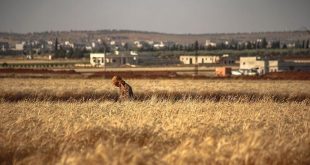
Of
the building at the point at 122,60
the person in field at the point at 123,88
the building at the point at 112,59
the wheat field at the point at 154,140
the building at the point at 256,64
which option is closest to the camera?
the wheat field at the point at 154,140

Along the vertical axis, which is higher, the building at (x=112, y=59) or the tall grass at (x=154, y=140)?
the tall grass at (x=154, y=140)

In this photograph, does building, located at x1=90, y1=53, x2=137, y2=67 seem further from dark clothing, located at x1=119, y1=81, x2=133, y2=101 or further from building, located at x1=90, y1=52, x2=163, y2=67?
dark clothing, located at x1=119, y1=81, x2=133, y2=101

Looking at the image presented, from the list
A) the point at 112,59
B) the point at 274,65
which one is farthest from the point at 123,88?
the point at 112,59

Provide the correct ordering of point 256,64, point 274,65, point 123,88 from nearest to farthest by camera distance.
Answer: point 123,88 → point 274,65 → point 256,64

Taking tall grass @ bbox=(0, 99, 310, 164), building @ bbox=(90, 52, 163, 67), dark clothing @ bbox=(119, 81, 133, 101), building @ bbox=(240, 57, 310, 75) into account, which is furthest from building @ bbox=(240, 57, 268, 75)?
tall grass @ bbox=(0, 99, 310, 164)

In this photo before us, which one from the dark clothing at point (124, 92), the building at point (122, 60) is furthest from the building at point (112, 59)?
the dark clothing at point (124, 92)

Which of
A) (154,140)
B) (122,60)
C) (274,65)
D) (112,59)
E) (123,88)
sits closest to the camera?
(154,140)

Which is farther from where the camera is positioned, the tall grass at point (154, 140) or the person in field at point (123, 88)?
the person in field at point (123, 88)

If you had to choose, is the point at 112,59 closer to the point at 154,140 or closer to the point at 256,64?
the point at 256,64

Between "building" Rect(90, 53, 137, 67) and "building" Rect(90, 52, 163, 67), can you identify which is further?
"building" Rect(90, 52, 163, 67)

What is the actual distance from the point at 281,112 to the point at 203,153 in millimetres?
7374

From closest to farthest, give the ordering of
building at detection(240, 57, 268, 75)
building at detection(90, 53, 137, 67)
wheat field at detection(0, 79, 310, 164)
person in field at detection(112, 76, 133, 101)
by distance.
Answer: wheat field at detection(0, 79, 310, 164) → person in field at detection(112, 76, 133, 101) → building at detection(240, 57, 268, 75) → building at detection(90, 53, 137, 67)

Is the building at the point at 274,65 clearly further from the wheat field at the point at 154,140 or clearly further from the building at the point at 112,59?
the wheat field at the point at 154,140

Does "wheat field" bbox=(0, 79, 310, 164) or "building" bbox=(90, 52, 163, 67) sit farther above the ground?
"wheat field" bbox=(0, 79, 310, 164)
